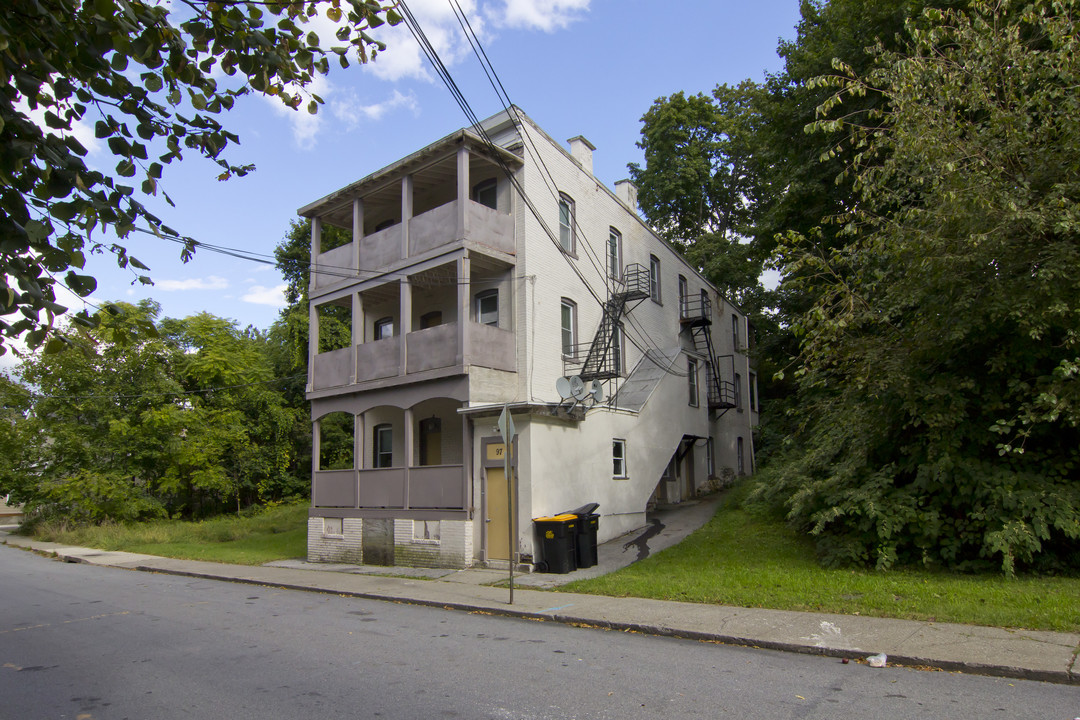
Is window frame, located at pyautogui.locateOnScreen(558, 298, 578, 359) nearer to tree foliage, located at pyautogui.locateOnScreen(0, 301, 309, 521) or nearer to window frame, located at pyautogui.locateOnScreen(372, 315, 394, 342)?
window frame, located at pyautogui.locateOnScreen(372, 315, 394, 342)

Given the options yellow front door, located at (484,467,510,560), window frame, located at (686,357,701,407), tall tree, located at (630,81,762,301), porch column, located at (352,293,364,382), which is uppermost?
tall tree, located at (630,81,762,301)

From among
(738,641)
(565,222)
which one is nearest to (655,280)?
(565,222)

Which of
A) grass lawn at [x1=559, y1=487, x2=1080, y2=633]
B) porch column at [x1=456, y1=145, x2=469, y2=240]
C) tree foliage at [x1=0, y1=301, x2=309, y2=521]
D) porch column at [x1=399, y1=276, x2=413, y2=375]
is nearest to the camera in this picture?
grass lawn at [x1=559, y1=487, x2=1080, y2=633]

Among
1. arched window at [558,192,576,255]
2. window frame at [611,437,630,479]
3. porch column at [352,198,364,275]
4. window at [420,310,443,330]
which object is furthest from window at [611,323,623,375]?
porch column at [352,198,364,275]

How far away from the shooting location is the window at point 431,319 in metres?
19.1

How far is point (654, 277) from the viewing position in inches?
939

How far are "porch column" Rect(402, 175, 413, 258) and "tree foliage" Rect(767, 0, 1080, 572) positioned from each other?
9268 millimetres

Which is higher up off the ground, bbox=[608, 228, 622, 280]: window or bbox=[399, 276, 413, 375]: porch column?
bbox=[608, 228, 622, 280]: window

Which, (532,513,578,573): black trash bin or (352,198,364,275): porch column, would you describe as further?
(352,198,364,275): porch column

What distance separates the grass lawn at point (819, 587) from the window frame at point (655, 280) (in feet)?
35.8

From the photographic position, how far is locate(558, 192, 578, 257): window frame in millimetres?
18672

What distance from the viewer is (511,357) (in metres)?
16.5

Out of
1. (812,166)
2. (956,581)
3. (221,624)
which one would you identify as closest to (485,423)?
(221,624)

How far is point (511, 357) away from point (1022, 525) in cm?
1014
